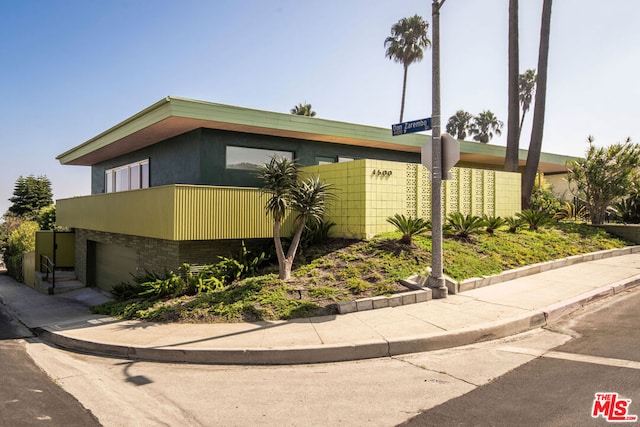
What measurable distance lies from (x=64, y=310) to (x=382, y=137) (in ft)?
37.5

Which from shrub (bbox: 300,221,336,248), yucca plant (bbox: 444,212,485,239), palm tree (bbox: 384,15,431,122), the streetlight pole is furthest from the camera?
palm tree (bbox: 384,15,431,122)

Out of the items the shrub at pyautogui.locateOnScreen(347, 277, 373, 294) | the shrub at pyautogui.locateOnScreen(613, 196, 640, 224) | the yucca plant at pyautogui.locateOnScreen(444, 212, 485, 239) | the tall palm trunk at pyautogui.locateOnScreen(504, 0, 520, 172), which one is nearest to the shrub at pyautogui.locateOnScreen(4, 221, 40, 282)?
the shrub at pyautogui.locateOnScreen(347, 277, 373, 294)

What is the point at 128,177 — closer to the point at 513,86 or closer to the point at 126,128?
the point at 126,128

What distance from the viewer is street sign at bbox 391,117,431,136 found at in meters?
8.84

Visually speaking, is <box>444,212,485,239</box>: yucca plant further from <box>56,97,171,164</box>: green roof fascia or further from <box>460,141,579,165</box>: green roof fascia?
<box>56,97,171,164</box>: green roof fascia

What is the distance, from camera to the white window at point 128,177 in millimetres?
16438

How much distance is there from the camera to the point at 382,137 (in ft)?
49.2

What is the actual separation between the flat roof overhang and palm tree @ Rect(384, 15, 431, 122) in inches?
1034

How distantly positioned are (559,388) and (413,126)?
580cm

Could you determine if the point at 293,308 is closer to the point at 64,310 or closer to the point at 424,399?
the point at 424,399

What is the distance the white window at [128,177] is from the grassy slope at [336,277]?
7.08 m

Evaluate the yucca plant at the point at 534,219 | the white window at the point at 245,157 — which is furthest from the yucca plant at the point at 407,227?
the yucca plant at the point at 534,219

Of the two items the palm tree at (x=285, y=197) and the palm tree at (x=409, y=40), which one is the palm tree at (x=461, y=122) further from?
the palm tree at (x=285, y=197)

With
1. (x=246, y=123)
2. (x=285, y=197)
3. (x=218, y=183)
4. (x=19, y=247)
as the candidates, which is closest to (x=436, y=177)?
(x=285, y=197)
